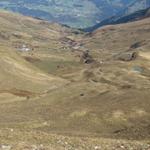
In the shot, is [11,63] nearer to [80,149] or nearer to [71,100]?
[71,100]

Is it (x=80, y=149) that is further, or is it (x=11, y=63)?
(x=11, y=63)

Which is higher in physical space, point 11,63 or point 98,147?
point 98,147

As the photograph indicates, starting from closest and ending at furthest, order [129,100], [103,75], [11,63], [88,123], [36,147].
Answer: [36,147] < [88,123] < [129,100] < [11,63] < [103,75]

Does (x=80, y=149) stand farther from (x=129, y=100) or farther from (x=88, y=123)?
(x=129, y=100)

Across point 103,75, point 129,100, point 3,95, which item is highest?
point 129,100

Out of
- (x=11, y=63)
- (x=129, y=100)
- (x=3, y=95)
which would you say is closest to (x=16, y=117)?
(x=129, y=100)

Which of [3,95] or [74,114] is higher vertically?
[74,114]

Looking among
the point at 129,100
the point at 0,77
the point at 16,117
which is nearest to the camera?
the point at 16,117

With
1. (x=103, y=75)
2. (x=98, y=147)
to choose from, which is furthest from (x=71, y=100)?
(x=103, y=75)

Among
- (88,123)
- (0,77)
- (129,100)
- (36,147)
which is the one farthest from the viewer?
(0,77)
